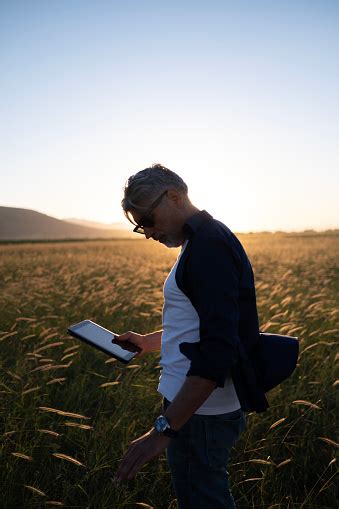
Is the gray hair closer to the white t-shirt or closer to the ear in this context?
the ear

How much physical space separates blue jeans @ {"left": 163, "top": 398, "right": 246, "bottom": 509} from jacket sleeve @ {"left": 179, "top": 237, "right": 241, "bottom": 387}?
32 centimetres

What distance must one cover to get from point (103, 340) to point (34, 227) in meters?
152

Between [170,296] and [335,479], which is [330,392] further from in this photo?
[170,296]

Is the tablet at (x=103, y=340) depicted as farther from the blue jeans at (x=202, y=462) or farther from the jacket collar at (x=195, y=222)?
the jacket collar at (x=195, y=222)

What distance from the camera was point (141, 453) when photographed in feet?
4.64

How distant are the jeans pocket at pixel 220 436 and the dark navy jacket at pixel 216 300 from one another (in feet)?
0.37

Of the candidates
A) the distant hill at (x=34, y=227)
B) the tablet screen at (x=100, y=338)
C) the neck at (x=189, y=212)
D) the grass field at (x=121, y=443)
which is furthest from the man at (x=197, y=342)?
the distant hill at (x=34, y=227)

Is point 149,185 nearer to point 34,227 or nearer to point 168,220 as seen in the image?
point 168,220

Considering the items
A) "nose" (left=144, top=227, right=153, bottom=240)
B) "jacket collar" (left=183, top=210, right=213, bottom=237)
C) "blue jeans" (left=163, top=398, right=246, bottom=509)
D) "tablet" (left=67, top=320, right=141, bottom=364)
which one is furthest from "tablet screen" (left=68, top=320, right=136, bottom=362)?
"jacket collar" (left=183, top=210, right=213, bottom=237)

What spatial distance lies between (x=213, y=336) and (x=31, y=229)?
496 ft

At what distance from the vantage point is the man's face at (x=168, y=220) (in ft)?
5.20

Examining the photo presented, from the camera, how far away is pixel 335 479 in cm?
256

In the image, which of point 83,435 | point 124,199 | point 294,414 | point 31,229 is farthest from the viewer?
point 31,229

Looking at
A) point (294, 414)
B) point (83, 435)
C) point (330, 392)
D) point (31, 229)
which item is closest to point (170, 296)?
point (83, 435)
